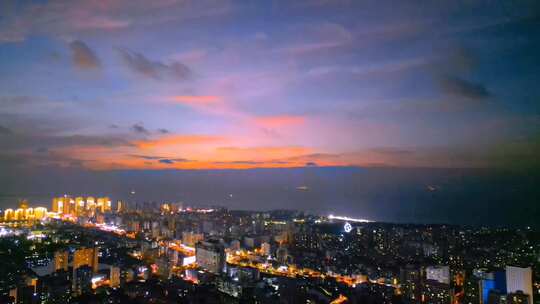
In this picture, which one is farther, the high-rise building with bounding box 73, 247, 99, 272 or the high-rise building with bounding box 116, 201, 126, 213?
the high-rise building with bounding box 116, 201, 126, 213

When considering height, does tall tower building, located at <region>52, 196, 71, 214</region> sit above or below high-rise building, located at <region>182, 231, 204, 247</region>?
above

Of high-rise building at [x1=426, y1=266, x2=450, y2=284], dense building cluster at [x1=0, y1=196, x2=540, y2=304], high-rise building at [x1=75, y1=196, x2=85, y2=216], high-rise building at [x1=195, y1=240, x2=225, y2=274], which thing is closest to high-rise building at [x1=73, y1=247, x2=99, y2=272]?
dense building cluster at [x1=0, y1=196, x2=540, y2=304]

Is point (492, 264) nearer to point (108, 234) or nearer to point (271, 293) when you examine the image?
point (271, 293)

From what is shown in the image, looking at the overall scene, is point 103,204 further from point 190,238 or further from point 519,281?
point 519,281

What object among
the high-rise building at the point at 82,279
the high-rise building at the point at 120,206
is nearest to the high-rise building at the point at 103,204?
the high-rise building at the point at 120,206

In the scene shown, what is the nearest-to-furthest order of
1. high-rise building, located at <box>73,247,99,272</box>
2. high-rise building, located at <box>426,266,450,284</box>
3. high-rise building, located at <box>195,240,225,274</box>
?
high-rise building, located at <box>426,266,450,284</box>
high-rise building, located at <box>73,247,99,272</box>
high-rise building, located at <box>195,240,225,274</box>

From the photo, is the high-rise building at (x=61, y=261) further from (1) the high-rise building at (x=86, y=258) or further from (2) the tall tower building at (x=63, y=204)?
(2) the tall tower building at (x=63, y=204)

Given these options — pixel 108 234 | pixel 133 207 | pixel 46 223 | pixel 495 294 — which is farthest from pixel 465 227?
pixel 133 207

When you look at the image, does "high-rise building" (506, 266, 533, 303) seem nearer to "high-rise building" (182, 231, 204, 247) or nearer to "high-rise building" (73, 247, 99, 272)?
"high-rise building" (73, 247, 99, 272)
